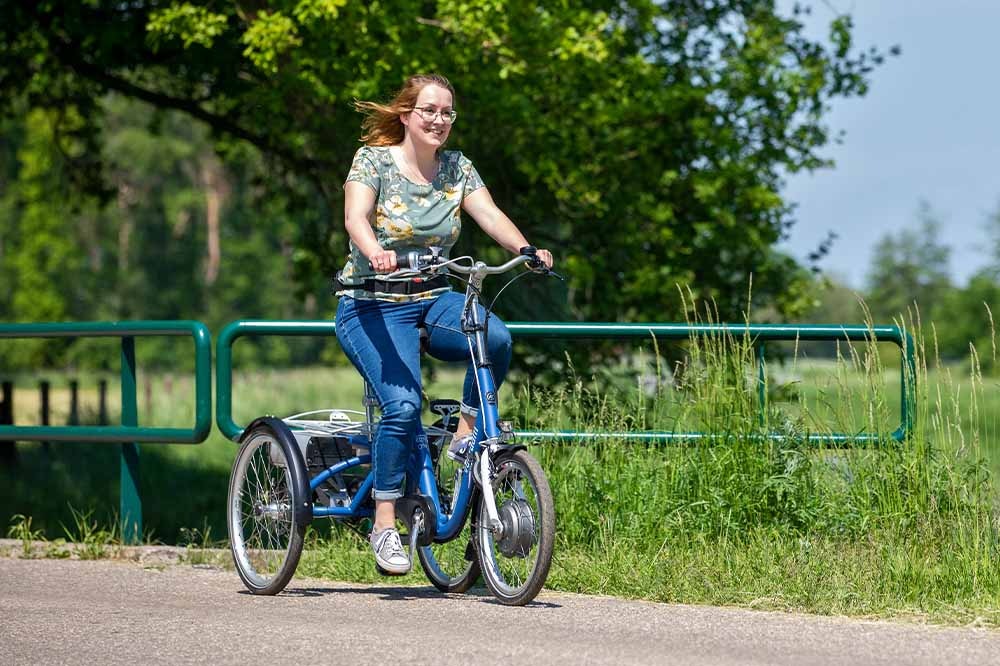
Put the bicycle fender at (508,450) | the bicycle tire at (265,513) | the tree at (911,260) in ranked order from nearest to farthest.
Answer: the bicycle fender at (508,450)
the bicycle tire at (265,513)
the tree at (911,260)

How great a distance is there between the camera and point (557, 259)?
571 inches

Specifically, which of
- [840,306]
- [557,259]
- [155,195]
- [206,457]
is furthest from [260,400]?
[840,306]

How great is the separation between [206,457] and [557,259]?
32.9 feet

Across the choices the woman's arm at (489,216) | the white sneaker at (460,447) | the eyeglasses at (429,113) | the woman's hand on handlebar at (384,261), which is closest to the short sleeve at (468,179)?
the woman's arm at (489,216)

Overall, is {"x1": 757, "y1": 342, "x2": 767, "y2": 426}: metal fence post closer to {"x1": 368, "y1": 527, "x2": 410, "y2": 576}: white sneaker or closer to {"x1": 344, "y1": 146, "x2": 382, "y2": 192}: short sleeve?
{"x1": 368, "y1": 527, "x2": 410, "y2": 576}: white sneaker

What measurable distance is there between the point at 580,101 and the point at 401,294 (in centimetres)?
779

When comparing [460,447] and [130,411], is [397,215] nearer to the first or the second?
[460,447]

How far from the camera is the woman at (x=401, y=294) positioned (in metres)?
6.39

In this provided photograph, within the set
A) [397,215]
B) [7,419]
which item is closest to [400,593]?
[397,215]

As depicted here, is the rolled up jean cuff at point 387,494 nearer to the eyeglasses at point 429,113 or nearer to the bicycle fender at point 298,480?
the bicycle fender at point 298,480

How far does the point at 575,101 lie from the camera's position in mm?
13961

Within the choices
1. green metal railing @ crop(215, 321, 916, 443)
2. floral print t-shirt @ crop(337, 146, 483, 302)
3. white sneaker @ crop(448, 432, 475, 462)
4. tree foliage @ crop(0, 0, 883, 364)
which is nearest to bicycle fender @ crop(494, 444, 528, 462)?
white sneaker @ crop(448, 432, 475, 462)

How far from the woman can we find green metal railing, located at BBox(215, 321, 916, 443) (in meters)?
1.38

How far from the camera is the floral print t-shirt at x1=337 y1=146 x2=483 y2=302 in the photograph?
643 centimetres
